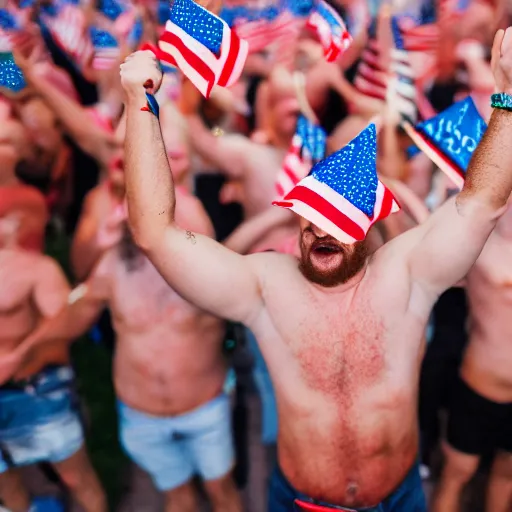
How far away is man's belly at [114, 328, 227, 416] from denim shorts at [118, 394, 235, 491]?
4 cm

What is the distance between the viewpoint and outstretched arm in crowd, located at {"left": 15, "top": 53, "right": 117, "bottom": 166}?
2.56m

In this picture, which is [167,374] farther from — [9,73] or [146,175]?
[9,73]

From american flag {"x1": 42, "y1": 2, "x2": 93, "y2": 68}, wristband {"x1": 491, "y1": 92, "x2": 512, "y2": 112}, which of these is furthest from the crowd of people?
american flag {"x1": 42, "y1": 2, "x2": 93, "y2": 68}

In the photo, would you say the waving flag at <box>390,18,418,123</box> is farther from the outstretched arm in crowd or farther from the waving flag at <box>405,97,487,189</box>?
the outstretched arm in crowd

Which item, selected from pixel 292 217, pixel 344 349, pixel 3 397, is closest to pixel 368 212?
pixel 344 349

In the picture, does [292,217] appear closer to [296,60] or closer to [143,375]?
[143,375]

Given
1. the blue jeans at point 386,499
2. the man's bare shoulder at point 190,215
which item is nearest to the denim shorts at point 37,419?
the man's bare shoulder at point 190,215

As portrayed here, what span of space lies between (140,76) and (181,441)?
137 centimetres

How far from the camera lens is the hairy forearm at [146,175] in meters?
1.26

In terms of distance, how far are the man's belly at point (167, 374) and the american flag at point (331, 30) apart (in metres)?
1.13

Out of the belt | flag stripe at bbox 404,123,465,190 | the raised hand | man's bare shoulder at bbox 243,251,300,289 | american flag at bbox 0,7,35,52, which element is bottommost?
the belt

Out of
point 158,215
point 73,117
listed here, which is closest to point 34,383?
point 158,215

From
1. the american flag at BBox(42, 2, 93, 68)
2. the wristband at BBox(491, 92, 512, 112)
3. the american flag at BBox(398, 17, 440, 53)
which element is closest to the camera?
the wristband at BBox(491, 92, 512, 112)

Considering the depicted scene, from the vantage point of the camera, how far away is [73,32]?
12.6 ft
